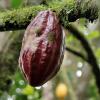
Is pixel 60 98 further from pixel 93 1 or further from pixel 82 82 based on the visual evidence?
pixel 93 1

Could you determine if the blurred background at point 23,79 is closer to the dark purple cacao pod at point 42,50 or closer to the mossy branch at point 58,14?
the mossy branch at point 58,14

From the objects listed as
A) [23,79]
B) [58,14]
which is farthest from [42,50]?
[23,79]

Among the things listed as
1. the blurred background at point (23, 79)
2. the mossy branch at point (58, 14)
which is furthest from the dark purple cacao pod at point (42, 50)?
the blurred background at point (23, 79)

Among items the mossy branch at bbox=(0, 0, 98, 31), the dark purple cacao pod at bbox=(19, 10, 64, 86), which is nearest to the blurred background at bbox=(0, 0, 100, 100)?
the mossy branch at bbox=(0, 0, 98, 31)

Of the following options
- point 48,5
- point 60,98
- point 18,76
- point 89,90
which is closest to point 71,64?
point 89,90

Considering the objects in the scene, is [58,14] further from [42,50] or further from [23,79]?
[23,79]

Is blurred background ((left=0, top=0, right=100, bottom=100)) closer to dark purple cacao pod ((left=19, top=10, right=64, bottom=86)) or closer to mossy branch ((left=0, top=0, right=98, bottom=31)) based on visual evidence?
mossy branch ((left=0, top=0, right=98, bottom=31))

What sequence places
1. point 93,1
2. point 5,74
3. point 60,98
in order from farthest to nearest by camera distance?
point 60,98
point 5,74
point 93,1
